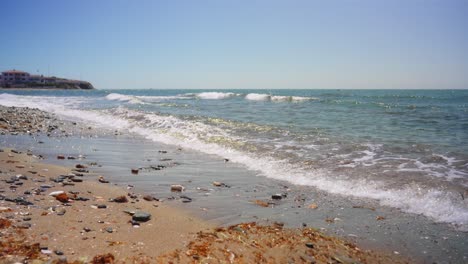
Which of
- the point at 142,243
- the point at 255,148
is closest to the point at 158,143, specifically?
the point at 255,148

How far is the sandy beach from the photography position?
134 inches

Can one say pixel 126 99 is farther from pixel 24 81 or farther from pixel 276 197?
pixel 24 81

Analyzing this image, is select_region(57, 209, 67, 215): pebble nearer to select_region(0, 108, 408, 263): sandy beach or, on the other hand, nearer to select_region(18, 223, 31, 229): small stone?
select_region(0, 108, 408, 263): sandy beach

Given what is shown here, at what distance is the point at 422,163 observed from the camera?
Answer: 8.00m

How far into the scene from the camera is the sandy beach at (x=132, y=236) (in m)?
3.40

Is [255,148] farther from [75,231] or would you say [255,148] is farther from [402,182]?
[75,231]

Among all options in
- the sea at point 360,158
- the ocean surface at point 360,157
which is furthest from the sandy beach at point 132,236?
the ocean surface at point 360,157

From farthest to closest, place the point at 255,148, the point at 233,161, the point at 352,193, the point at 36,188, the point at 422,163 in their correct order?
the point at 255,148 → the point at 233,161 → the point at 422,163 → the point at 352,193 → the point at 36,188

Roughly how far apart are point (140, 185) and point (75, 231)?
256 centimetres

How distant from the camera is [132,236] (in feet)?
12.8

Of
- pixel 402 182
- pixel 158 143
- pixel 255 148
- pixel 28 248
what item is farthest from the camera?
pixel 158 143

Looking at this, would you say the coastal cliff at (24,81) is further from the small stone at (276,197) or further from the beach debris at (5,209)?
the small stone at (276,197)

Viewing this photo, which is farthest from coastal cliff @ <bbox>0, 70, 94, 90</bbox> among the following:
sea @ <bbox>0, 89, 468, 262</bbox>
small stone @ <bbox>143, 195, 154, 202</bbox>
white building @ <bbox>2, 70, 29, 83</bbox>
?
small stone @ <bbox>143, 195, 154, 202</bbox>

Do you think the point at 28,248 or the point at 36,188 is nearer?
the point at 28,248
